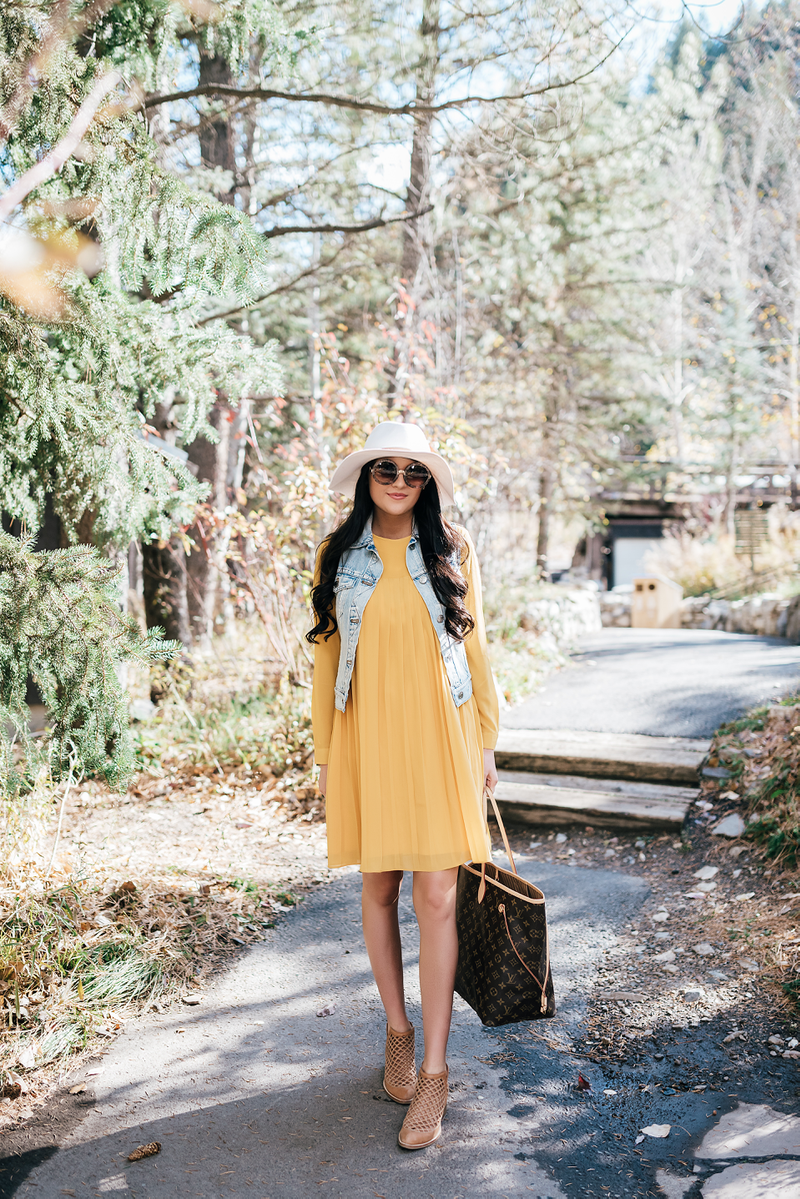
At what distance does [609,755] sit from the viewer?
563 centimetres

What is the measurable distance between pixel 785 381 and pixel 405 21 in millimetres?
17731

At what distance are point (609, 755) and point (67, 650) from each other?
3747 millimetres

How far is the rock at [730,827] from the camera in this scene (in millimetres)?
4578

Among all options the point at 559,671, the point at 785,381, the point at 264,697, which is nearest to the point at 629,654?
the point at 559,671

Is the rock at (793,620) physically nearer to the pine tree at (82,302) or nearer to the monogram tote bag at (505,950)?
the pine tree at (82,302)

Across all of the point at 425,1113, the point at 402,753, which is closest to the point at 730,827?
the point at 425,1113

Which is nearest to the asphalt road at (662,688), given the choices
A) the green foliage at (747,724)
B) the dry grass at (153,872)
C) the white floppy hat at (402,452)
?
the green foliage at (747,724)

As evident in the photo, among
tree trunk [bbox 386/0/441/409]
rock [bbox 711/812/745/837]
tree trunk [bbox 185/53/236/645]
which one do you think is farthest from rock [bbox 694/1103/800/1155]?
tree trunk [bbox 185/53/236/645]

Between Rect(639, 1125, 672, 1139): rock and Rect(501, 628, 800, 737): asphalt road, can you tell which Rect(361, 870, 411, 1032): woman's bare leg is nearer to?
Rect(639, 1125, 672, 1139): rock

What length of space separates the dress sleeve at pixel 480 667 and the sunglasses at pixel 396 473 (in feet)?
0.96

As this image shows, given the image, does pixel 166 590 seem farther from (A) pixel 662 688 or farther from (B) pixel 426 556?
(B) pixel 426 556

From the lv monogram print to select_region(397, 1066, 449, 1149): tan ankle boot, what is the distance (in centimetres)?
25

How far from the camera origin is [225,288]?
11.3ft

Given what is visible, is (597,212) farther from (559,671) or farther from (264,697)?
(264,697)
